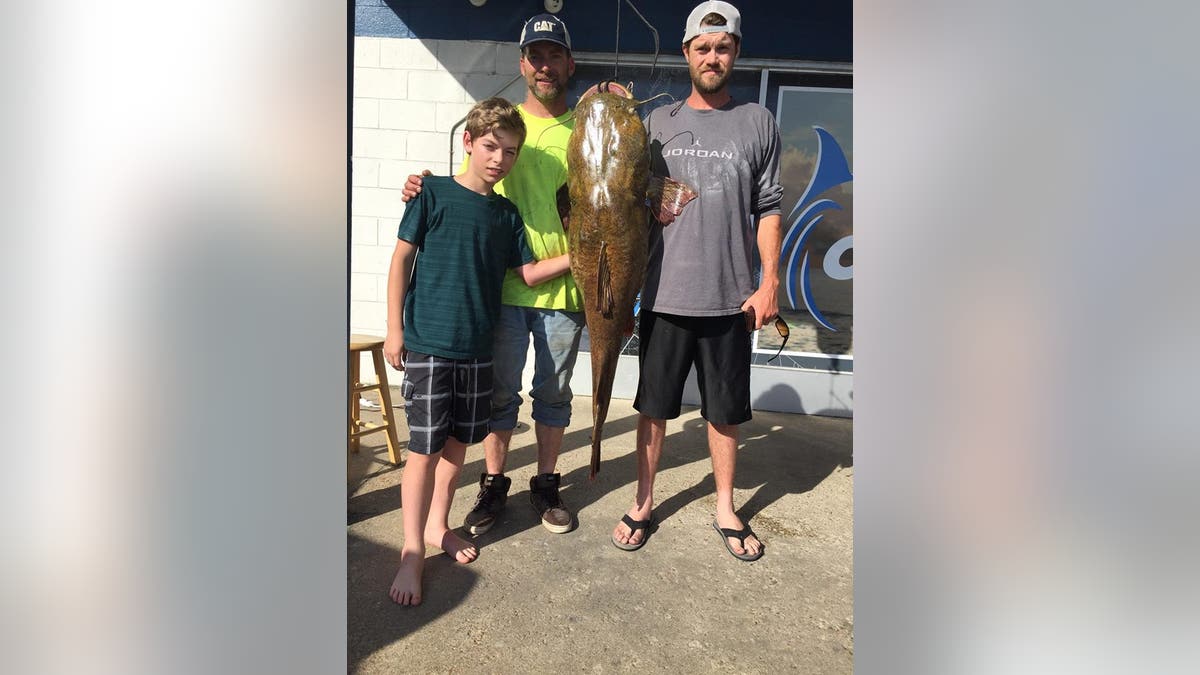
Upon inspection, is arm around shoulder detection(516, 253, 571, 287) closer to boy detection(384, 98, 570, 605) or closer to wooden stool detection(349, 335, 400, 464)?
boy detection(384, 98, 570, 605)

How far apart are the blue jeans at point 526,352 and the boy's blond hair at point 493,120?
78 cm

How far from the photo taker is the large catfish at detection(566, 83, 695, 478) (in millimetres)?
2094

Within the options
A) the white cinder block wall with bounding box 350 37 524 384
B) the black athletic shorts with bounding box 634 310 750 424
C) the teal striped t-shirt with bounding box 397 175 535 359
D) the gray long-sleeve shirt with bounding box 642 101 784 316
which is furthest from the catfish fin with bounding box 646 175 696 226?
the white cinder block wall with bounding box 350 37 524 384

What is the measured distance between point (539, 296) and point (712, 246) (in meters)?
0.85

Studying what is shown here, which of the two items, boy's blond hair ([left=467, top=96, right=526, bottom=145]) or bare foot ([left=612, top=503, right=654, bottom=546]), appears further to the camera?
bare foot ([left=612, top=503, right=654, bottom=546])

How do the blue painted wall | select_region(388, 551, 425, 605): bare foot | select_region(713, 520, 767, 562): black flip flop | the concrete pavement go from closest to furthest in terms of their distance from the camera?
the concrete pavement, select_region(388, 551, 425, 605): bare foot, select_region(713, 520, 767, 562): black flip flop, the blue painted wall

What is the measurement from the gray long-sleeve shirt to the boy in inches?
28.7

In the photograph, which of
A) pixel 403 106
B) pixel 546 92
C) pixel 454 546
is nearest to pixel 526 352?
pixel 454 546

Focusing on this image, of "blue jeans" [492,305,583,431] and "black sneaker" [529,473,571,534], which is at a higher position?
"blue jeans" [492,305,583,431]

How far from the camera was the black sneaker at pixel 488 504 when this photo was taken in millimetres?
2645

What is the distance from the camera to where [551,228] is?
2.47 meters

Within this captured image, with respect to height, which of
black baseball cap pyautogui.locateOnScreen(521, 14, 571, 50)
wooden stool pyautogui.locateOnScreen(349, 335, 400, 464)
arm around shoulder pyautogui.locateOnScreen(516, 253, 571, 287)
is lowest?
wooden stool pyautogui.locateOnScreen(349, 335, 400, 464)
